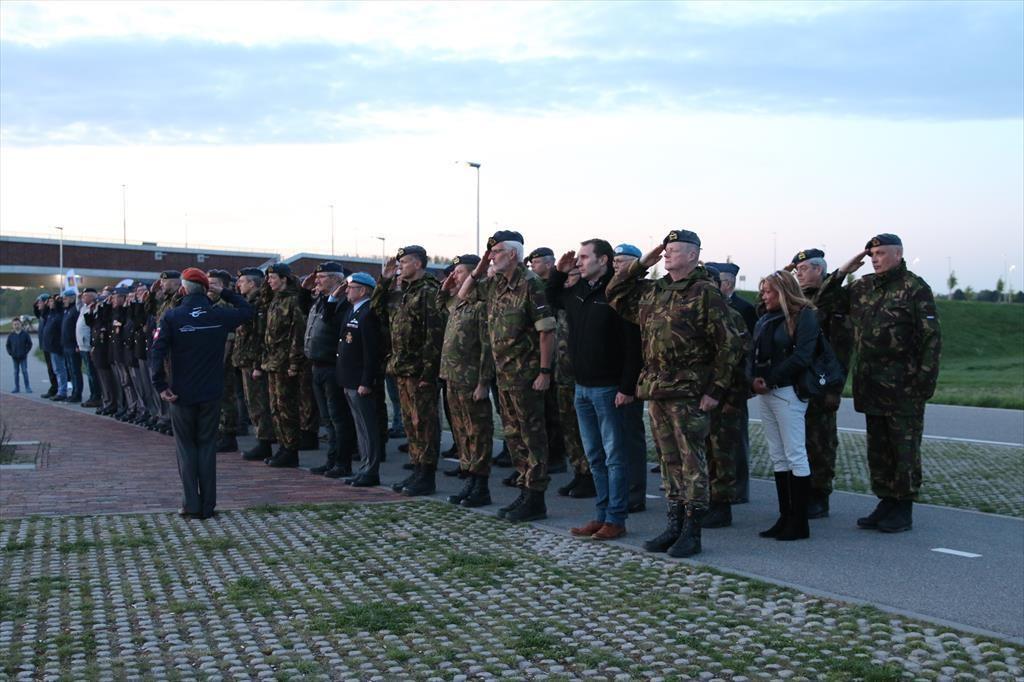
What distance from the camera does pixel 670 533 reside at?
7445 mm

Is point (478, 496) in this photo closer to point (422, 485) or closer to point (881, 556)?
point (422, 485)

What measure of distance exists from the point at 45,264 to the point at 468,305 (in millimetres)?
74941

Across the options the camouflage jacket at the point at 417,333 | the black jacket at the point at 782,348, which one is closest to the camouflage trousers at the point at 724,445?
the black jacket at the point at 782,348

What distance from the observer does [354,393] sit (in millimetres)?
10445

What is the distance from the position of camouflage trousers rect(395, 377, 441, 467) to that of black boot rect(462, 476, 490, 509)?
2.79ft

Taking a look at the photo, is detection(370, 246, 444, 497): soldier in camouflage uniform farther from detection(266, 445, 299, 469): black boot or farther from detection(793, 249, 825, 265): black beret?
detection(793, 249, 825, 265): black beret

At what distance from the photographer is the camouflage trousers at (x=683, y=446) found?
23.9 feet

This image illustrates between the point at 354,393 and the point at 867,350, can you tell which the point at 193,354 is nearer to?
the point at 354,393

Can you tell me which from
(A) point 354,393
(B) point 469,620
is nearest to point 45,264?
(A) point 354,393

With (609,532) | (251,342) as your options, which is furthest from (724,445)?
(251,342)

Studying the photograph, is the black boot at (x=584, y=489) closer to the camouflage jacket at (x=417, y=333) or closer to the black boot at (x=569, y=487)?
the black boot at (x=569, y=487)

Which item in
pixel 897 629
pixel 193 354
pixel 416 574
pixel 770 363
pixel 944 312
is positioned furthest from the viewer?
pixel 944 312

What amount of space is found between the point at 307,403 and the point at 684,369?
19.7 feet

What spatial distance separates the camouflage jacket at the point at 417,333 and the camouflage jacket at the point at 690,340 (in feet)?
9.95
